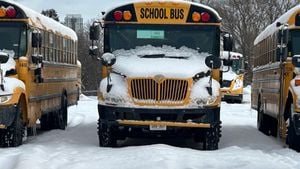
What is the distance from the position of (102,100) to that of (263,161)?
331 centimetres

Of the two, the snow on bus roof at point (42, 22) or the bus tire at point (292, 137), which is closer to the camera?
the bus tire at point (292, 137)

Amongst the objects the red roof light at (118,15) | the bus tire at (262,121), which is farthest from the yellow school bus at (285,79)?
the red roof light at (118,15)

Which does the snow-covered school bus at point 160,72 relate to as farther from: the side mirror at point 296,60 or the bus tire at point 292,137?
the bus tire at point 292,137

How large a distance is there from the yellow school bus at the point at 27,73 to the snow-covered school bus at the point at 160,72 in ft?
4.48

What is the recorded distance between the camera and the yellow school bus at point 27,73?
474 inches

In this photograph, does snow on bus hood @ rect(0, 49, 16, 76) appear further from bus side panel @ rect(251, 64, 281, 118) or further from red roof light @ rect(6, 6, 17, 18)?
bus side panel @ rect(251, 64, 281, 118)

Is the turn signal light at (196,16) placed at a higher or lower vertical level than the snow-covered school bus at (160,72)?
higher

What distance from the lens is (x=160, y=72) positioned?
38.2 ft

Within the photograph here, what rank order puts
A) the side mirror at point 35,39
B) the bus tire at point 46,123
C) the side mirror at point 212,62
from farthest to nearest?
the bus tire at point 46,123, the side mirror at point 35,39, the side mirror at point 212,62

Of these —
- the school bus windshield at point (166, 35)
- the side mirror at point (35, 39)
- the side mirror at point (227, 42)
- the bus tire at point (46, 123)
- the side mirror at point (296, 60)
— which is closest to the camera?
the side mirror at point (296, 60)

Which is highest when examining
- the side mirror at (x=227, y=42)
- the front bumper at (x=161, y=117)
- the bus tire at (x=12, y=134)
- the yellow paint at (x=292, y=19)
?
the yellow paint at (x=292, y=19)

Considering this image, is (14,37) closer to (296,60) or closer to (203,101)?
(203,101)

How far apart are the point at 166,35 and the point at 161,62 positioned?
0.70 m

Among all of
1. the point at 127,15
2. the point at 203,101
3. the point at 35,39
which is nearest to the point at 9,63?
the point at 35,39
